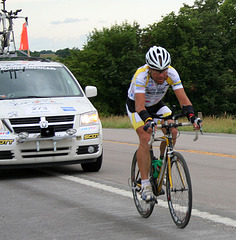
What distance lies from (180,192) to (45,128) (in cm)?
431

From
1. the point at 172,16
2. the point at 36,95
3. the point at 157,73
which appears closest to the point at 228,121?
the point at 36,95

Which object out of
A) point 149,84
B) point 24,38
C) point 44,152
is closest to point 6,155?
point 44,152

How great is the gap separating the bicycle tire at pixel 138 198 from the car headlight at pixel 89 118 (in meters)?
3.15

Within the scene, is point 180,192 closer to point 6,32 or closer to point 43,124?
point 43,124

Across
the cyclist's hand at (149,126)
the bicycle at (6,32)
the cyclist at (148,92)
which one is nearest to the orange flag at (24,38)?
the bicycle at (6,32)

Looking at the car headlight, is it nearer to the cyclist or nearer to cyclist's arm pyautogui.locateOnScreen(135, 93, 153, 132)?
the cyclist

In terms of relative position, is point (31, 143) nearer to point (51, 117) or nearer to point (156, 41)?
point (51, 117)

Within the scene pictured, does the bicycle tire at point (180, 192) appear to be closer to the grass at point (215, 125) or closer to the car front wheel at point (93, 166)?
the car front wheel at point (93, 166)

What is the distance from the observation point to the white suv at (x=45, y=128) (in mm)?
9539

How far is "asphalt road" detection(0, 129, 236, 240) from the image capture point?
5629 millimetres

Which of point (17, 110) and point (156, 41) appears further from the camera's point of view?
point (156, 41)

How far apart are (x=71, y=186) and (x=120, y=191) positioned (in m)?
0.99

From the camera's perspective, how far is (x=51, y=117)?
9.66 metres

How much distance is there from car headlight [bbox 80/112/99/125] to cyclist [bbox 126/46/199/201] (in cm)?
346
